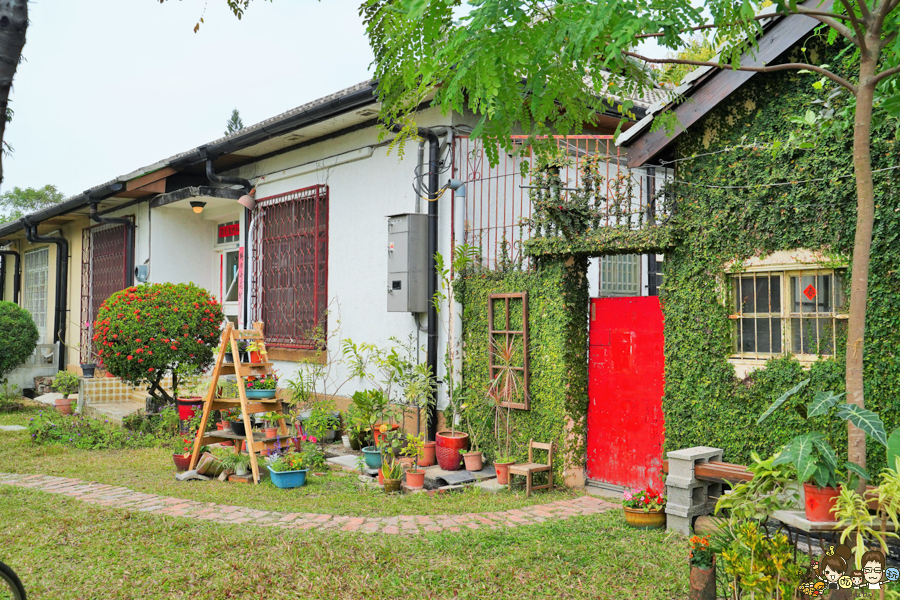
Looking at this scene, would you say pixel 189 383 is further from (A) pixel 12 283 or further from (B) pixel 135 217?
(A) pixel 12 283

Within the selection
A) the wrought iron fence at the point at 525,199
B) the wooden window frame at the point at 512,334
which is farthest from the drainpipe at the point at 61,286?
the wooden window frame at the point at 512,334

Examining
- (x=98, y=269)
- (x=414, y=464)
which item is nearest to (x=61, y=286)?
(x=98, y=269)

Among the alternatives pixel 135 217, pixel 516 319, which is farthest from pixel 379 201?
pixel 135 217

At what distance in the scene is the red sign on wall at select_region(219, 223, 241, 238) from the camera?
12.7m

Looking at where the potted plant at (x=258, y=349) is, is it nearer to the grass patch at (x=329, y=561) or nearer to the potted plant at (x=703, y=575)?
the grass patch at (x=329, y=561)

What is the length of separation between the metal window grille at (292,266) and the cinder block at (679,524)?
5565mm

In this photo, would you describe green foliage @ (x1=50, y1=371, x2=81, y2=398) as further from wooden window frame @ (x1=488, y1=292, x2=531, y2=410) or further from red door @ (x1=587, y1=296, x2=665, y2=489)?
red door @ (x1=587, y1=296, x2=665, y2=489)

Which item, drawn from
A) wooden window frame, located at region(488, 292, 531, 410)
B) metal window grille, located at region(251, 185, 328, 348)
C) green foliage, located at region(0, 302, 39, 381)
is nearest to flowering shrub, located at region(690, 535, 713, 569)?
wooden window frame, located at region(488, 292, 531, 410)

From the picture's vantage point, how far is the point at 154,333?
969 centimetres

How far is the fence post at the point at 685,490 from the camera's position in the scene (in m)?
5.18

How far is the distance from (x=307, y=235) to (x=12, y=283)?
600 inches

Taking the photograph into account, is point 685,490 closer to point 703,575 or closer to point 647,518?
point 647,518

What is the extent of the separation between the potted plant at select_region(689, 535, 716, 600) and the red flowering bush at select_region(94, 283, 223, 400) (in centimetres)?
732

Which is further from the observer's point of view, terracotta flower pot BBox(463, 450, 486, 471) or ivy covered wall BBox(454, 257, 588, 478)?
terracotta flower pot BBox(463, 450, 486, 471)
